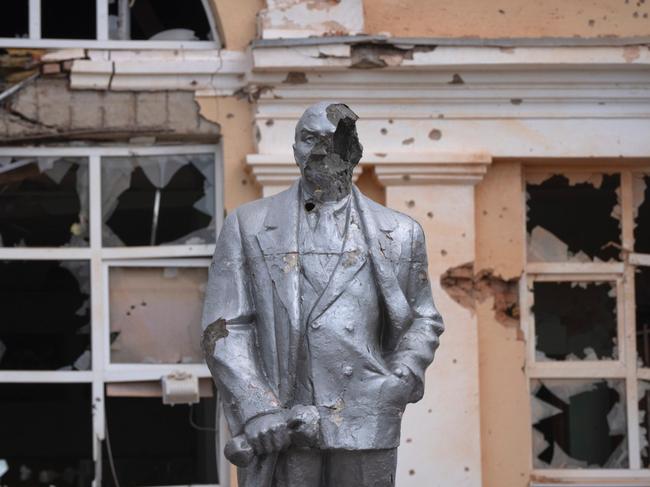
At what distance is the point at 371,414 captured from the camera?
23.7ft

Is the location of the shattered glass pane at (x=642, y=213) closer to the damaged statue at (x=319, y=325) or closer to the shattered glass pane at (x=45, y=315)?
the shattered glass pane at (x=45, y=315)

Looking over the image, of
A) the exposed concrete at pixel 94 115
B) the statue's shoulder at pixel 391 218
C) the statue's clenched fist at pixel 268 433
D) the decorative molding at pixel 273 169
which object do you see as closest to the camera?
the statue's clenched fist at pixel 268 433

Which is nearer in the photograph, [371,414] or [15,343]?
[371,414]

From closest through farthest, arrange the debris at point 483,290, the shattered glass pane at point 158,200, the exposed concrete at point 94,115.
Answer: the debris at point 483,290, the exposed concrete at point 94,115, the shattered glass pane at point 158,200

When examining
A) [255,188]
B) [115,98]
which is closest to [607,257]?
[255,188]

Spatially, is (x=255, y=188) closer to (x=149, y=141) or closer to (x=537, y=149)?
(x=149, y=141)

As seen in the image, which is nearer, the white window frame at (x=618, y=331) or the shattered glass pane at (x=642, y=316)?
the white window frame at (x=618, y=331)

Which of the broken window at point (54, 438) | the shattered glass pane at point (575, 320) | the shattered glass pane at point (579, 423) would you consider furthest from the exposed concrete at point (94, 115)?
the shattered glass pane at point (579, 423)

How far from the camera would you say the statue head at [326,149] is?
7.38 metres

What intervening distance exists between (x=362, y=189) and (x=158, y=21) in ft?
4.41

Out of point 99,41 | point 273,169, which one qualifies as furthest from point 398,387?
point 99,41

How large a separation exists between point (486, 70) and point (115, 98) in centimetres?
177

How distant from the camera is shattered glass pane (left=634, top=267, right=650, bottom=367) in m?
10.4

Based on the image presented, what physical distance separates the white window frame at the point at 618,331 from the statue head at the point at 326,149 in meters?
2.93
